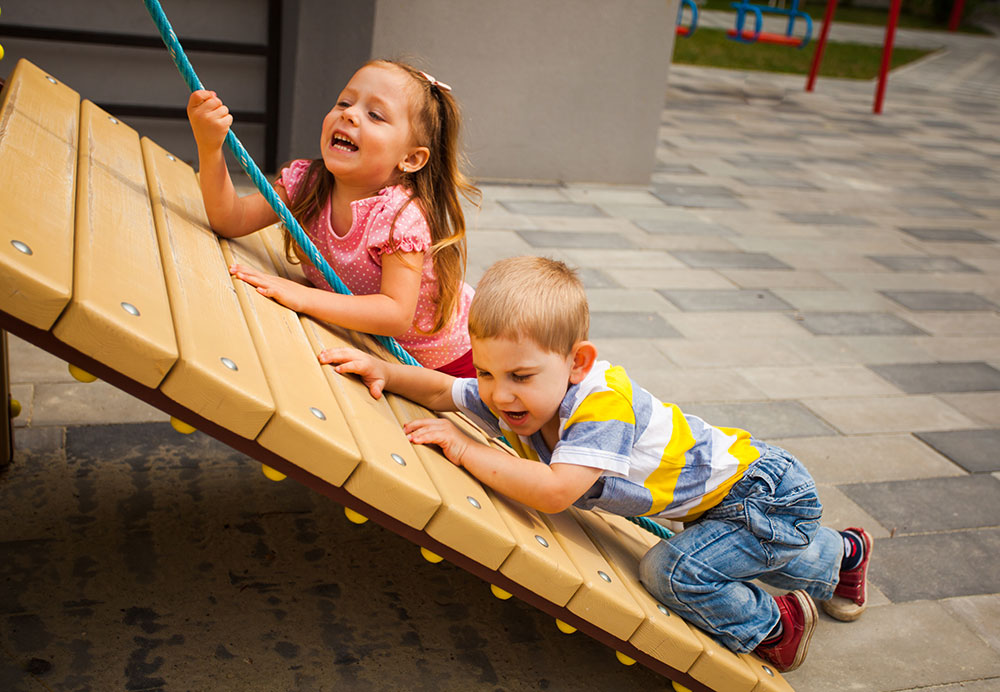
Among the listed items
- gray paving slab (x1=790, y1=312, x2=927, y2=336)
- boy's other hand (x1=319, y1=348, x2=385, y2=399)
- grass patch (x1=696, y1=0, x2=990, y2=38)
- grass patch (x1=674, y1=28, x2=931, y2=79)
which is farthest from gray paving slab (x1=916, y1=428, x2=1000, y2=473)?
grass patch (x1=696, y1=0, x2=990, y2=38)

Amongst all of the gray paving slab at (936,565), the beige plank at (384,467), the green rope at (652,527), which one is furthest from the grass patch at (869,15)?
the beige plank at (384,467)

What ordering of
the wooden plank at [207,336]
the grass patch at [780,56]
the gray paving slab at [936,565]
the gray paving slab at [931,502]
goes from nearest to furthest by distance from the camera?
the wooden plank at [207,336] < the gray paving slab at [936,565] < the gray paving slab at [931,502] < the grass patch at [780,56]

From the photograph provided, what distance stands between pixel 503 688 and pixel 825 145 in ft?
28.4

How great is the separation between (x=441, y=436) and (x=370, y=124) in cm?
84

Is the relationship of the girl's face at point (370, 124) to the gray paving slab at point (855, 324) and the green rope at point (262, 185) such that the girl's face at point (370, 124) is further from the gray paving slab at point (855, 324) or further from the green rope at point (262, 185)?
the gray paving slab at point (855, 324)

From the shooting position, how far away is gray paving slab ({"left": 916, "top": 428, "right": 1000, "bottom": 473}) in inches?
142

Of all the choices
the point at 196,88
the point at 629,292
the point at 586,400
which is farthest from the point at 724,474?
the point at 629,292

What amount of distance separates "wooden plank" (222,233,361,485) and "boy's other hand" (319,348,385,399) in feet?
0.13

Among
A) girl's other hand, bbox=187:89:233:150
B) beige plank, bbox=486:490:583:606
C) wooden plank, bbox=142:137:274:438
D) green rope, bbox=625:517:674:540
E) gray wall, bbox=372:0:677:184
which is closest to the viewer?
wooden plank, bbox=142:137:274:438

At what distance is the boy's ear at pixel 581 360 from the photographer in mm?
2023

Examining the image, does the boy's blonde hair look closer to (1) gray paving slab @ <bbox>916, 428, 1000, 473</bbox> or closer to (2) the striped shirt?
(2) the striped shirt

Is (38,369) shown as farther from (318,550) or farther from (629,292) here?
(629,292)

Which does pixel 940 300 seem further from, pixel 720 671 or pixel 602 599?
pixel 602 599

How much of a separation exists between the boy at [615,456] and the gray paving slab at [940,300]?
3.37 metres
